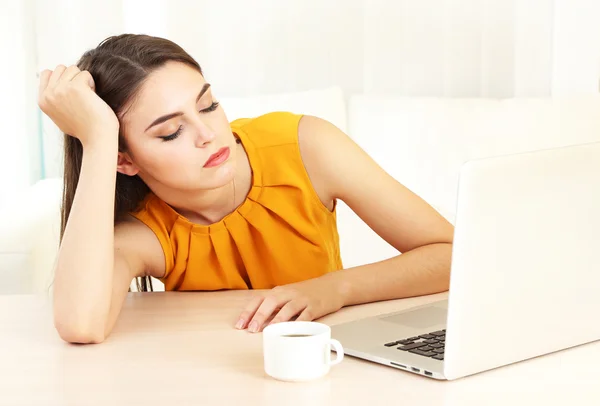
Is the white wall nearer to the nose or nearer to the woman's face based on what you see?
the woman's face

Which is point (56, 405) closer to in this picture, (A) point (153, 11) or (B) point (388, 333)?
(B) point (388, 333)

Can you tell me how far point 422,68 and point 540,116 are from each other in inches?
25.8

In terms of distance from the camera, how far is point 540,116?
2.51 m

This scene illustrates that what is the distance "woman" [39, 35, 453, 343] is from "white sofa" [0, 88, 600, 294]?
2.42 ft

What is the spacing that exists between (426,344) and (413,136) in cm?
162

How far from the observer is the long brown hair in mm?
1475

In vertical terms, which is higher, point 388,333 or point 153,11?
point 153,11

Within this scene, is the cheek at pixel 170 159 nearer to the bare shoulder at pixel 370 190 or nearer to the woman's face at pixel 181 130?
the woman's face at pixel 181 130

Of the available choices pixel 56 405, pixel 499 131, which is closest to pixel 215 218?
pixel 56 405

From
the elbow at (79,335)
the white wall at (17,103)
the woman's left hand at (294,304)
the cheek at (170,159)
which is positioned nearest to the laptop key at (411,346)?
the woman's left hand at (294,304)

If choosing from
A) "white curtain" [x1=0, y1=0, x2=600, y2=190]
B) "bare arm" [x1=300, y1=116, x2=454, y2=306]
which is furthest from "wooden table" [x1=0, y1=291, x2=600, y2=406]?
"white curtain" [x1=0, y1=0, x2=600, y2=190]

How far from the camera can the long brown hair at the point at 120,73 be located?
147 cm

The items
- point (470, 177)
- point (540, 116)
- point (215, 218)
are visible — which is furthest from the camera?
point (540, 116)

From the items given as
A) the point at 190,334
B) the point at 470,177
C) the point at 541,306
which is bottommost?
the point at 190,334
